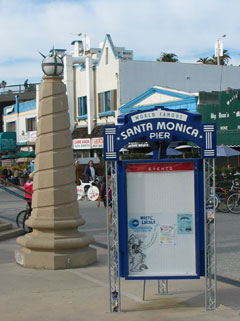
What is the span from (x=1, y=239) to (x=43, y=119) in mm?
4731

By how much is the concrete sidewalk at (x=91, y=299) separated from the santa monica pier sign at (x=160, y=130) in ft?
6.27

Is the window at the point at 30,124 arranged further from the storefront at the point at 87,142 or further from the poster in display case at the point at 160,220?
the poster in display case at the point at 160,220

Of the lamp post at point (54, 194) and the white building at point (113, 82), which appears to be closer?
the lamp post at point (54, 194)

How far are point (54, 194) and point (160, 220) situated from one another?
306 cm

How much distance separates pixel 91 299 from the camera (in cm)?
725

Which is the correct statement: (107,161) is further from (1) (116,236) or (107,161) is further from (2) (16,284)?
(2) (16,284)

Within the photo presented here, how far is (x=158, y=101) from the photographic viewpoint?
31.0 metres

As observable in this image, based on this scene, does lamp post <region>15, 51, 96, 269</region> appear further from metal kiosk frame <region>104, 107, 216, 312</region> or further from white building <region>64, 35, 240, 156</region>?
white building <region>64, 35, 240, 156</region>

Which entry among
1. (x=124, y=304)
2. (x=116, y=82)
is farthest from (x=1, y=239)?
(x=116, y=82)

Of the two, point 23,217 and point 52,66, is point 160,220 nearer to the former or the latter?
point 52,66

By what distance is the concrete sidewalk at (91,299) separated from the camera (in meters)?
6.46

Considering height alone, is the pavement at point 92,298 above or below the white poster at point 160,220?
below

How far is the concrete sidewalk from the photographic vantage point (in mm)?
6457

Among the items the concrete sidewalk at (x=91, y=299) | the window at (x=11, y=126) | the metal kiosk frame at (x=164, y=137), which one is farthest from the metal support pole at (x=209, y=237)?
the window at (x=11, y=126)
